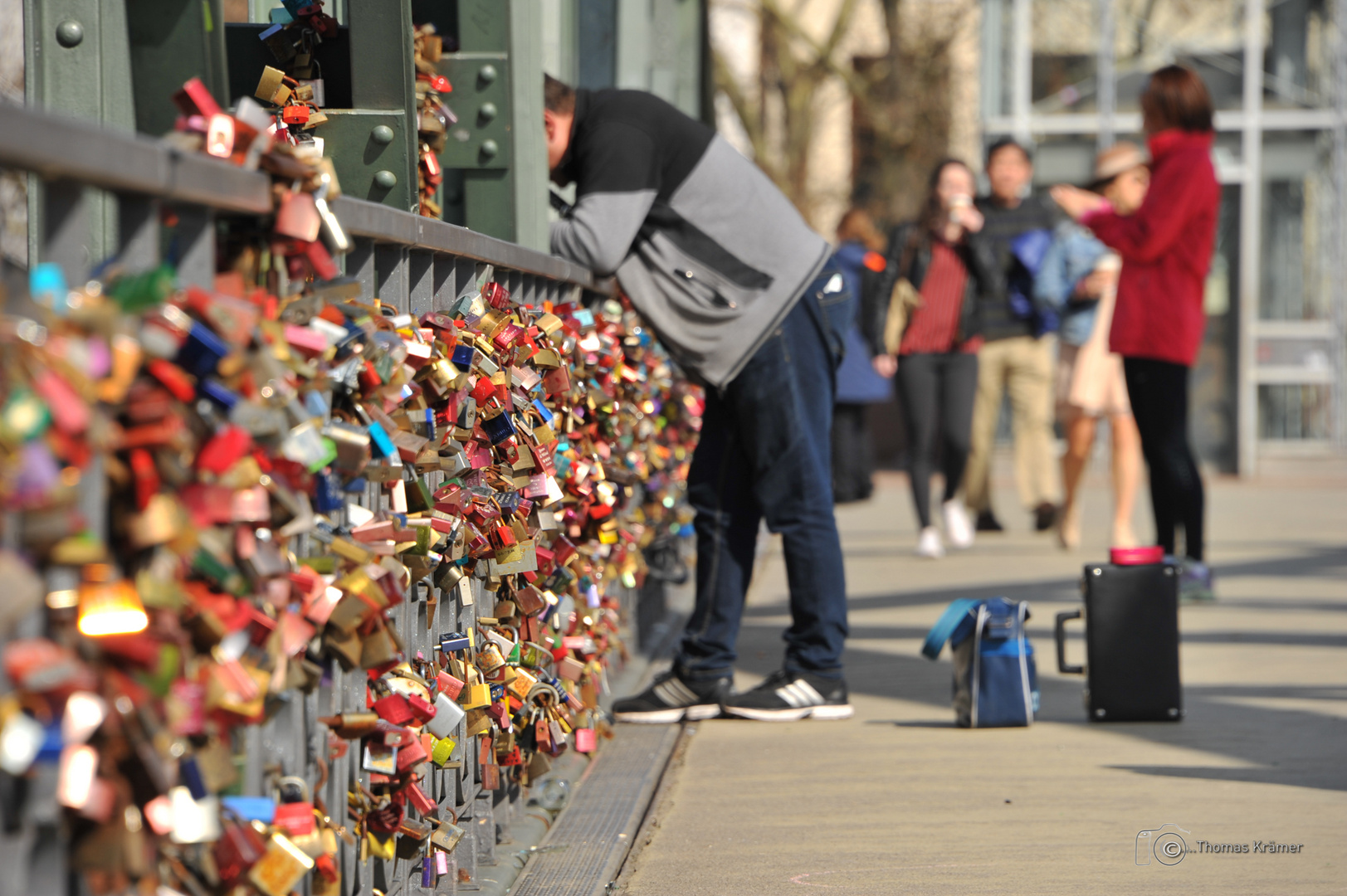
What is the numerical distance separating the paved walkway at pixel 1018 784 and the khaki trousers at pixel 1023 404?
2926mm

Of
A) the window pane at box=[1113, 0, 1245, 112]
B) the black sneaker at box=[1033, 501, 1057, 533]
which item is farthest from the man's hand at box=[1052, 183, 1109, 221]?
the window pane at box=[1113, 0, 1245, 112]

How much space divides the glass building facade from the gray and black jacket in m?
11.7

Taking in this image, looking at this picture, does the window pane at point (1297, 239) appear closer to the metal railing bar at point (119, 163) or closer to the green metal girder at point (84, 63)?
the green metal girder at point (84, 63)

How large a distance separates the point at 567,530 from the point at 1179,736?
1775mm

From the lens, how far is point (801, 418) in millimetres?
4734

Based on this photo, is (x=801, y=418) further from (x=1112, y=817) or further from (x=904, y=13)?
(x=904, y=13)

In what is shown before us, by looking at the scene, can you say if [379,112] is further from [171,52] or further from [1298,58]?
[1298,58]

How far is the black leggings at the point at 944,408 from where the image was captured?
9219 millimetres

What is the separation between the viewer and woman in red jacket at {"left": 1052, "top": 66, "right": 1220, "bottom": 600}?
6.93 m

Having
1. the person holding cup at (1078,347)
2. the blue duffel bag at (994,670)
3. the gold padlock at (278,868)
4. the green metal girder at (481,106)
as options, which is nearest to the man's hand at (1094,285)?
the person holding cup at (1078,347)

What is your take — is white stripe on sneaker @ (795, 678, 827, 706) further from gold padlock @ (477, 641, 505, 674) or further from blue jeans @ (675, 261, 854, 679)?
gold padlock @ (477, 641, 505, 674)

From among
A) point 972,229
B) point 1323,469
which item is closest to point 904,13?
point 1323,469

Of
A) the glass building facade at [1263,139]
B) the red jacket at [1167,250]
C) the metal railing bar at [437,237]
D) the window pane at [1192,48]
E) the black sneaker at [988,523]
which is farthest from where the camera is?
the window pane at [1192,48]

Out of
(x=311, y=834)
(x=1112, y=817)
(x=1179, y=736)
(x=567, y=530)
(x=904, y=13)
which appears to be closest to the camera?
(x=311, y=834)
